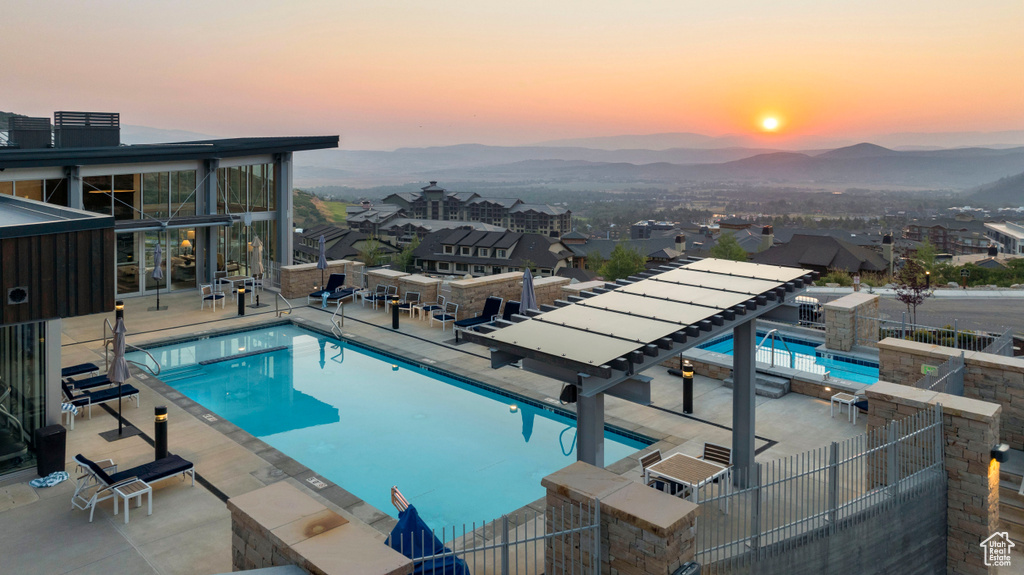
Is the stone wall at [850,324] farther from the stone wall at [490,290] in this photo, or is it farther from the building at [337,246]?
the building at [337,246]

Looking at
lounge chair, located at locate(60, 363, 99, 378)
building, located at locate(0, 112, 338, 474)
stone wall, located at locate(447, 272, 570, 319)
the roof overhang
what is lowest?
lounge chair, located at locate(60, 363, 99, 378)

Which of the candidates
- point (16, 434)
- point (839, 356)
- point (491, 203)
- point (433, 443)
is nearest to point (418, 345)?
point (433, 443)

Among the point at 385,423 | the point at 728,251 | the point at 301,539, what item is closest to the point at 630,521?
the point at 301,539

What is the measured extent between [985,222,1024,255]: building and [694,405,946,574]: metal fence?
11805cm

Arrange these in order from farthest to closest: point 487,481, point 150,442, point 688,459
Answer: point 150,442 → point 487,481 → point 688,459

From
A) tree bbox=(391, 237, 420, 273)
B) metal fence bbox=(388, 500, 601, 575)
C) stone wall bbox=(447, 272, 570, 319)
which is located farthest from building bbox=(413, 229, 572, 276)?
metal fence bbox=(388, 500, 601, 575)

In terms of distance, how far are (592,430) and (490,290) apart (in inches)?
482

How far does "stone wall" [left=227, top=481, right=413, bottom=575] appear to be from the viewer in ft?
14.1

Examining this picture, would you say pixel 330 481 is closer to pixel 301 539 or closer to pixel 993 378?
pixel 301 539

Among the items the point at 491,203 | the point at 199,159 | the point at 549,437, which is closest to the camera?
the point at 549,437

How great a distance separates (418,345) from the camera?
15867 mm

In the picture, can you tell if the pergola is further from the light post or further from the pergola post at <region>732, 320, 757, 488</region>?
the light post

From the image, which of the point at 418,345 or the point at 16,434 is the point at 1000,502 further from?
the point at 16,434

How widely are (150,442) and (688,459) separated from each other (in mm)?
7760
